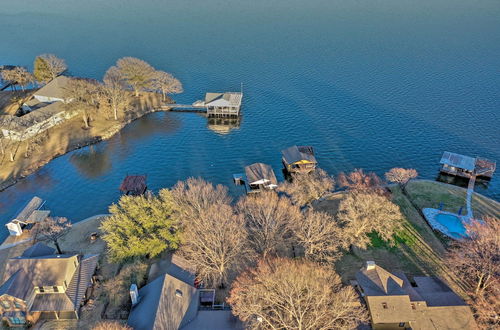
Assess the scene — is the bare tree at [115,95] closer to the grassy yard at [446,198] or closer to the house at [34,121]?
the house at [34,121]

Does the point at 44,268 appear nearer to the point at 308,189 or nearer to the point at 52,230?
the point at 52,230

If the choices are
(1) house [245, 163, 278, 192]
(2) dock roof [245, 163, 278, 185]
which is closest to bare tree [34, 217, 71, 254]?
(1) house [245, 163, 278, 192]

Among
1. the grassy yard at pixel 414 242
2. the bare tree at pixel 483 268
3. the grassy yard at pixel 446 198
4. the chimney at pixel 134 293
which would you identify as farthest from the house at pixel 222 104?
the bare tree at pixel 483 268

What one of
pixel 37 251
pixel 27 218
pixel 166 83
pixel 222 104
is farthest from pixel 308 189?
pixel 166 83

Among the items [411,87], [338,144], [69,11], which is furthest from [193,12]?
[338,144]

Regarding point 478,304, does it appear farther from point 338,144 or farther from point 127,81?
point 127,81

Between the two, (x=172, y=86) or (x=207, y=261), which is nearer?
(x=207, y=261)
